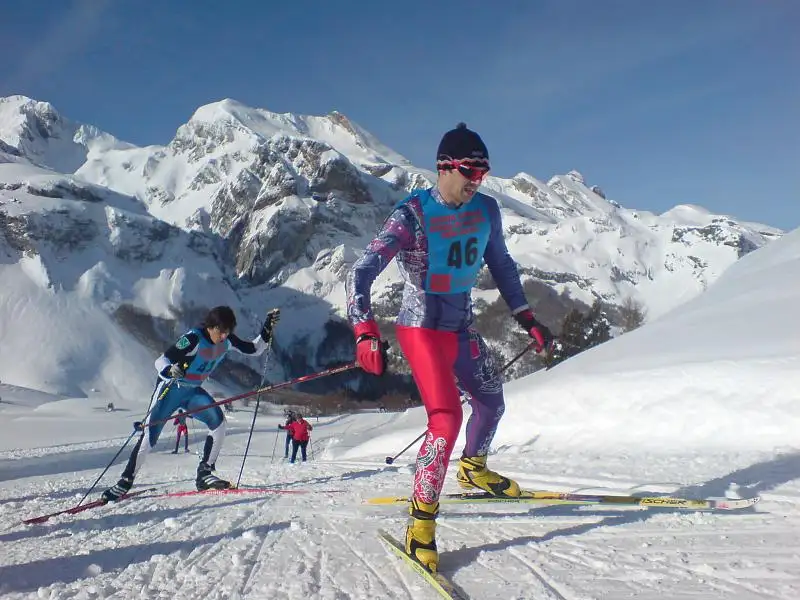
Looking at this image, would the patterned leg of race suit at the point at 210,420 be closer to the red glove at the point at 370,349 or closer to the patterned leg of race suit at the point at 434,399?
the patterned leg of race suit at the point at 434,399

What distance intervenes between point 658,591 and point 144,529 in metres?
3.46

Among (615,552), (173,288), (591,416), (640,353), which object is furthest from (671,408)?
(173,288)

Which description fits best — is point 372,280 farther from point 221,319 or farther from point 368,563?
point 221,319

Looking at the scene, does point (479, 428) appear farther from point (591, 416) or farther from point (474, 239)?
point (591, 416)

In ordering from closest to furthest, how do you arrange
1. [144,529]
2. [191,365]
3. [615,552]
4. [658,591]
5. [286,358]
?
[658,591] → [615,552] → [144,529] → [191,365] → [286,358]

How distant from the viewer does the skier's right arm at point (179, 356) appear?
6.60m

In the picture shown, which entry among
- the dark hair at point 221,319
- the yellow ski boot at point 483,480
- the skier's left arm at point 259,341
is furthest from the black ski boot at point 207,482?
the yellow ski boot at point 483,480

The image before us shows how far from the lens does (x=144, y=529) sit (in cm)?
449

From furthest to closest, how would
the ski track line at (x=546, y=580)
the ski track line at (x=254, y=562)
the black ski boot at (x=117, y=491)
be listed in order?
the black ski boot at (x=117, y=491) < the ski track line at (x=254, y=562) < the ski track line at (x=546, y=580)

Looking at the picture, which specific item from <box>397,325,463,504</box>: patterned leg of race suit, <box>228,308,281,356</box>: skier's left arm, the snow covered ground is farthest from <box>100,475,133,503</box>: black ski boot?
<box>397,325,463,504</box>: patterned leg of race suit

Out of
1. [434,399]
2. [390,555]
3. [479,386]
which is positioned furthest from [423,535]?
[479,386]

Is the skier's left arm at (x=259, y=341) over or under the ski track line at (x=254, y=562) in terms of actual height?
over

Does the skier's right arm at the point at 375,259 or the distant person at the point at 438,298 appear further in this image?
the skier's right arm at the point at 375,259

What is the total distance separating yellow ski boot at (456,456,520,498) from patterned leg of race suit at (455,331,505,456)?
67mm
